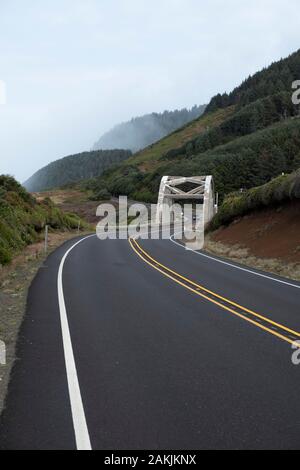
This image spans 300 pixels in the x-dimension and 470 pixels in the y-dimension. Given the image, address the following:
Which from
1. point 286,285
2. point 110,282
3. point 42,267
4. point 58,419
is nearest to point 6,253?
point 42,267

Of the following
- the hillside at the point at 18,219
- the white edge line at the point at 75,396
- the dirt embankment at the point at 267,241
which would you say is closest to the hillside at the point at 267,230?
the dirt embankment at the point at 267,241

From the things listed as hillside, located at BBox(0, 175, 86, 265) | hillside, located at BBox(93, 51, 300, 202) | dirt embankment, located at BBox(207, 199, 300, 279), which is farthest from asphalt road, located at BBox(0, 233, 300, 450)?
hillside, located at BBox(93, 51, 300, 202)

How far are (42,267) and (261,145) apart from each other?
333 feet

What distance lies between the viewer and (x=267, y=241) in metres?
23.4

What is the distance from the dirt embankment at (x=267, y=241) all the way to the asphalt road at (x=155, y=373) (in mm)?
7482

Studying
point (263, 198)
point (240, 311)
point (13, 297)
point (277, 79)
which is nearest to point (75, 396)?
point (240, 311)

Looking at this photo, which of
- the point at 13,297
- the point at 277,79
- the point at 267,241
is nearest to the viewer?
the point at 13,297

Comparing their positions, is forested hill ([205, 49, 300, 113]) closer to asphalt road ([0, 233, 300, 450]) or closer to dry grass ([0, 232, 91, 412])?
dry grass ([0, 232, 91, 412])

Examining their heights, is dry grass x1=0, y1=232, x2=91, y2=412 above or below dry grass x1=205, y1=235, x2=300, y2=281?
above

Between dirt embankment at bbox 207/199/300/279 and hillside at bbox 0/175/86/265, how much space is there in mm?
11562

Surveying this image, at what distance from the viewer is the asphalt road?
434 centimetres

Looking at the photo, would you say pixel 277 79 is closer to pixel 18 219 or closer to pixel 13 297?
pixel 18 219

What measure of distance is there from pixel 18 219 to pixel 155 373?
23359 mm
